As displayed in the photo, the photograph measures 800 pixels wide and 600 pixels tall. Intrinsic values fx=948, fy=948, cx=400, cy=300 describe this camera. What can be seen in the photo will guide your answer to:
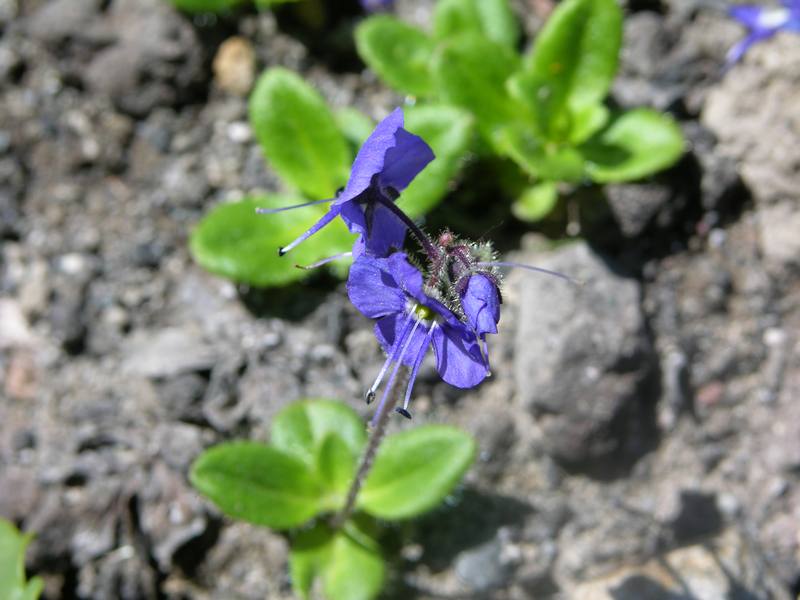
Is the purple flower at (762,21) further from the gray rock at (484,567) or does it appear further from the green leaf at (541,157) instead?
the gray rock at (484,567)

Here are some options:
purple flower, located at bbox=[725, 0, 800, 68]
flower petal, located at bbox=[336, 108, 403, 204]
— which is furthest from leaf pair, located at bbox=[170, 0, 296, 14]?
flower petal, located at bbox=[336, 108, 403, 204]

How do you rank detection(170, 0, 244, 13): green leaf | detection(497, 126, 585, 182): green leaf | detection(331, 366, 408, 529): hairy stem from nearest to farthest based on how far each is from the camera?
1. detection(331, 366, 408, 529): hairy stem
2. detection(497, 126, 585, 182): green leaf
3. detection(170, 0, 244, 13): green leaf

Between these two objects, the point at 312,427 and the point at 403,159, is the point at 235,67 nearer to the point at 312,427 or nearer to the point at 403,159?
the point at 312,427

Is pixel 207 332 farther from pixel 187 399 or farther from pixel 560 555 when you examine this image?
pixel 560 555

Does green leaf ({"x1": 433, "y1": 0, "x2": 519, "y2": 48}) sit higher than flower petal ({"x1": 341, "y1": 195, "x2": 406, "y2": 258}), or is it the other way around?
flower petal ({"x1": 341, "y1": 195, "x2": 406, "y2": 258})

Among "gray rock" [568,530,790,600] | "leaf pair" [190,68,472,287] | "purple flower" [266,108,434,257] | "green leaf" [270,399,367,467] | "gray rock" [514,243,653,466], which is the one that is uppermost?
"purple flower" [266,108,434,257]

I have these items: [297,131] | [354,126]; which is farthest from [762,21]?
[297,131]

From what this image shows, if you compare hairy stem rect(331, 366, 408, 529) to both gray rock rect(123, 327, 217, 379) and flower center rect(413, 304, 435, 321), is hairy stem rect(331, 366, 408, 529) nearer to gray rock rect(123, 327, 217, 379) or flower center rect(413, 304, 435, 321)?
flower center rect(413, 304, 435, 321)
